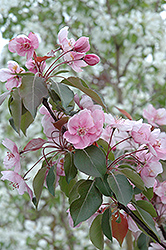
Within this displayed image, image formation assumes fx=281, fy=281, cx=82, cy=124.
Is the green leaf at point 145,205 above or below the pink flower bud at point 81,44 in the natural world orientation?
below

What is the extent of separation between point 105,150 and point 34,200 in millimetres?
195

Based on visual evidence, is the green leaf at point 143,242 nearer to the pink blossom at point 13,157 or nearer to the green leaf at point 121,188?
the green leaf at point 121,188

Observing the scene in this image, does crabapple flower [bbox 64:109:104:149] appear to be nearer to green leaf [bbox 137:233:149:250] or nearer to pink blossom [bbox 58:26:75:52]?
pink blossom [bbox 58:26:75:52]

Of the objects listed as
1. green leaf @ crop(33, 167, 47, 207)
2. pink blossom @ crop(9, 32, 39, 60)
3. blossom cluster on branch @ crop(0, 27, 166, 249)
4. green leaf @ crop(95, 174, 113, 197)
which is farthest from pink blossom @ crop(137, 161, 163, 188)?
pink blossom @ crop(9, 32, 39, 60)

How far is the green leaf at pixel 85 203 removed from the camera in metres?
0.55

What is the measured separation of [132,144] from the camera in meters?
0.81

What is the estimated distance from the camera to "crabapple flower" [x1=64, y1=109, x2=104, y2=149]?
1.79ft

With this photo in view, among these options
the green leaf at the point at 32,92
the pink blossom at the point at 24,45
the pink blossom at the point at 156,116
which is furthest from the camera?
the pink blossom at the point at 156,116

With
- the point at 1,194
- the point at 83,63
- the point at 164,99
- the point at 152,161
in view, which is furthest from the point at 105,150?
the point at 1,194

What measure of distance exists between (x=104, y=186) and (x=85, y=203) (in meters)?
0.05

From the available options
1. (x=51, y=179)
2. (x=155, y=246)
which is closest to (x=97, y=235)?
(x=51, y=179)

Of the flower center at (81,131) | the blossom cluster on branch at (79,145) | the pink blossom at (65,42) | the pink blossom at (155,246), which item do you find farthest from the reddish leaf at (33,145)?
the pink blossom at (155,246)

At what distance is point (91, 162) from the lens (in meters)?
0.53

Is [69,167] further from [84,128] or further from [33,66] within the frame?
[33,66]
